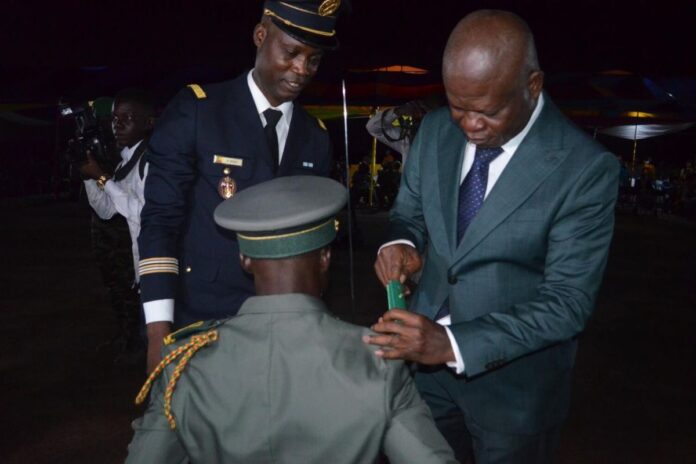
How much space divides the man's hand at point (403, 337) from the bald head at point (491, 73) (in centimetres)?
61

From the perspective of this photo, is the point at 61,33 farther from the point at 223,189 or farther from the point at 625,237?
the point at 625,237

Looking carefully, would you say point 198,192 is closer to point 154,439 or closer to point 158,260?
point 158,260

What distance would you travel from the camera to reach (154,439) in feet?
6.08

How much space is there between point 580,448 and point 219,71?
11933 mm

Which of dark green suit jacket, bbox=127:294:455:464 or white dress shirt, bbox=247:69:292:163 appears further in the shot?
white dress shirt, bbox=247:69:292:163

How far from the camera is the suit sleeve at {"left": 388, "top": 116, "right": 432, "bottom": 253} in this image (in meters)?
2.55

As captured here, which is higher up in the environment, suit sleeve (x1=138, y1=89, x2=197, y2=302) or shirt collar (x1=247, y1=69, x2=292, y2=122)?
shirt collar (x1=247, y1=69, x2=292, y2=122)

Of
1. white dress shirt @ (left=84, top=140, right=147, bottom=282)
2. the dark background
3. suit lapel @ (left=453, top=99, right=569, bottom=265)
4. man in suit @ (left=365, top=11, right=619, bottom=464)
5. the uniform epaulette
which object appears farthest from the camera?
the dark background

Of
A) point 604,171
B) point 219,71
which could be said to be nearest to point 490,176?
point 604,171

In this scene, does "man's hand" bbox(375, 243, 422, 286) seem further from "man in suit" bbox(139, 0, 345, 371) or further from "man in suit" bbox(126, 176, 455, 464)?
"man in suit" bbox(139, 0, 345, 371)

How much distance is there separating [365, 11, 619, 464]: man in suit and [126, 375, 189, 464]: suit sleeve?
0.57 m

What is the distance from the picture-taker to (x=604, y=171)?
7.06 ft

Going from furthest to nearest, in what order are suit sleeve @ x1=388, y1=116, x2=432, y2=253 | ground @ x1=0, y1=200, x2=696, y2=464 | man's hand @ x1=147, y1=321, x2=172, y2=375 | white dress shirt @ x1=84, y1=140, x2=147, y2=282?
white dress shirt @ x1=84, y1=140, x2=147, y2=282 < ground @ x1=0, y1=200, x2=696, y2=464 < suit sleeve @ x1=388, y1=116, x2=432, y2=253 < man's hand @ x1=147, y1=321, x2=172, y2=375

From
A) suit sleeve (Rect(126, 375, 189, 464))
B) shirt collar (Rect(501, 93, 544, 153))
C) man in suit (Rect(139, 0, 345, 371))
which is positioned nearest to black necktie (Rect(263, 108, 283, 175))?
man in suit (Rect(139, 0, 345, 371))
